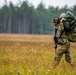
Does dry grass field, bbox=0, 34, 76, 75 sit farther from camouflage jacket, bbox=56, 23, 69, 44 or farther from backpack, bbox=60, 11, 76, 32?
backpack, bbox=60, 11, 76, 32

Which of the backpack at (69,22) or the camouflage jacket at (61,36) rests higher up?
the backpack at (69,22)

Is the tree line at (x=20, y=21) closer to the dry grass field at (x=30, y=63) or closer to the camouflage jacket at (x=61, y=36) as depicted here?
the dry grass field at (x=30, y=63)

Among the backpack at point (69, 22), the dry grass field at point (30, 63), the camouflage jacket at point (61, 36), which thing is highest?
the backpack at point (69, 22)

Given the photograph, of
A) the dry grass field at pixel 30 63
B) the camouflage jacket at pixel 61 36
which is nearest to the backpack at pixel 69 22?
the camouflage jacket at pixel 61 36

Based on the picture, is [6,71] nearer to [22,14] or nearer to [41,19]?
[22,14]

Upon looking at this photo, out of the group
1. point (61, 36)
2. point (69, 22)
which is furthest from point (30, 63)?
point (69, 22)

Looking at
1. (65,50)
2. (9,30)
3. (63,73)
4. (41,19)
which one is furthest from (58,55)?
(41,19)

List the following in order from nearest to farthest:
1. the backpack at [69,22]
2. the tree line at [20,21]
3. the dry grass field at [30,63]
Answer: the dry grass field at [30,63] < the backpack at [69,22] < the tree line at [20,21]

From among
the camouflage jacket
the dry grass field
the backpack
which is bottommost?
the dry grass field

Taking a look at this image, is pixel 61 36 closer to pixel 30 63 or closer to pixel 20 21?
pixel 30 63

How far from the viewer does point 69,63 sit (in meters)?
10.0

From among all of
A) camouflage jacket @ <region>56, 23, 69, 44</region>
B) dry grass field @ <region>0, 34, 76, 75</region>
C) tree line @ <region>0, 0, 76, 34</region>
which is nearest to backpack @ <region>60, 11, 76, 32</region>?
camouflage jacket @ <region>56, 23, 69, 44</region>

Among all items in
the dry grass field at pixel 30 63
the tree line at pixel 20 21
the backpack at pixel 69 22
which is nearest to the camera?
the dry grass field at pixel 30 63

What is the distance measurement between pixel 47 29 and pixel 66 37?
114 meters
